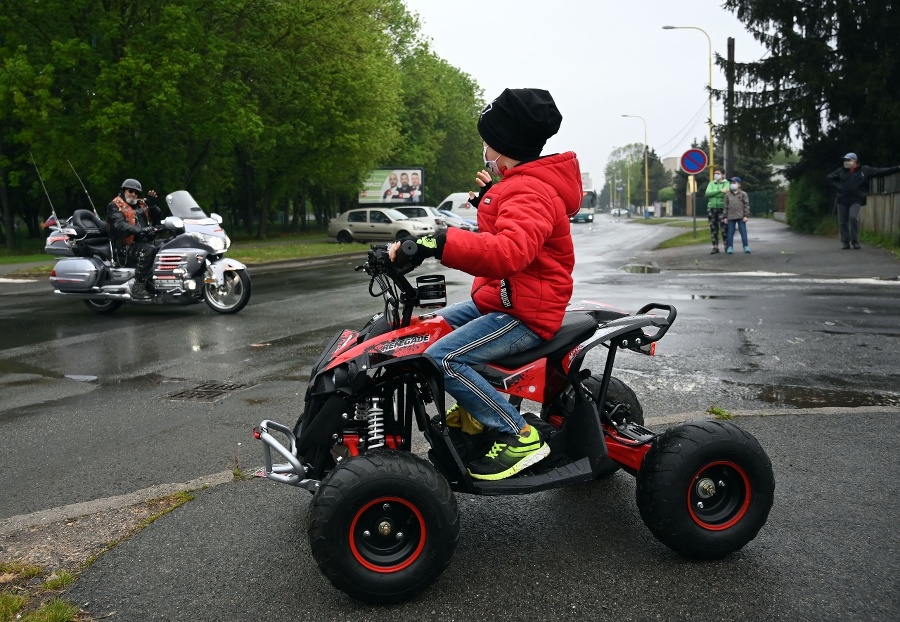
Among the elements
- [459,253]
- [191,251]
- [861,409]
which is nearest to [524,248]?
[459,253]

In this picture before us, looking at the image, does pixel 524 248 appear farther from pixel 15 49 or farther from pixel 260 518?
pixel 15 49

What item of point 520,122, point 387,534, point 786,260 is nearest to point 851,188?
point 786,260

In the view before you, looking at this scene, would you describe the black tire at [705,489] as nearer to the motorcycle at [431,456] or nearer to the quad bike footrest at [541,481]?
the motorcycle at [431,456]

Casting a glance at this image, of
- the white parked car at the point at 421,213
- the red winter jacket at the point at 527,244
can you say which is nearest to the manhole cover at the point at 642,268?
the red winter jacket at the point at 527,244

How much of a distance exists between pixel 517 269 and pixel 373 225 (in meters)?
34.8

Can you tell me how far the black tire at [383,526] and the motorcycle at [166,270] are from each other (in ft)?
30.6

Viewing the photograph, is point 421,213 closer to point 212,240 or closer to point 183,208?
point 183,208

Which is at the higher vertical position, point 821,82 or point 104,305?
point 821,82

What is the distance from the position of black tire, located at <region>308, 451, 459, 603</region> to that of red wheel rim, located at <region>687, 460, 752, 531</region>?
1.10 meters

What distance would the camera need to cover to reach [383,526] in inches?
130

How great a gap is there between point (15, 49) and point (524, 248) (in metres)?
28.6

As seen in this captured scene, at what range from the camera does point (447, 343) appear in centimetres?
352

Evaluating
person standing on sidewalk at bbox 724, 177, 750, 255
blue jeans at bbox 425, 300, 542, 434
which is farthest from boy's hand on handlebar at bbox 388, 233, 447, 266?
person standing on sidewalk at bbox 724, 177, 750, 255

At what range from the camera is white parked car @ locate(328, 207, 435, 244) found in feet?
123
